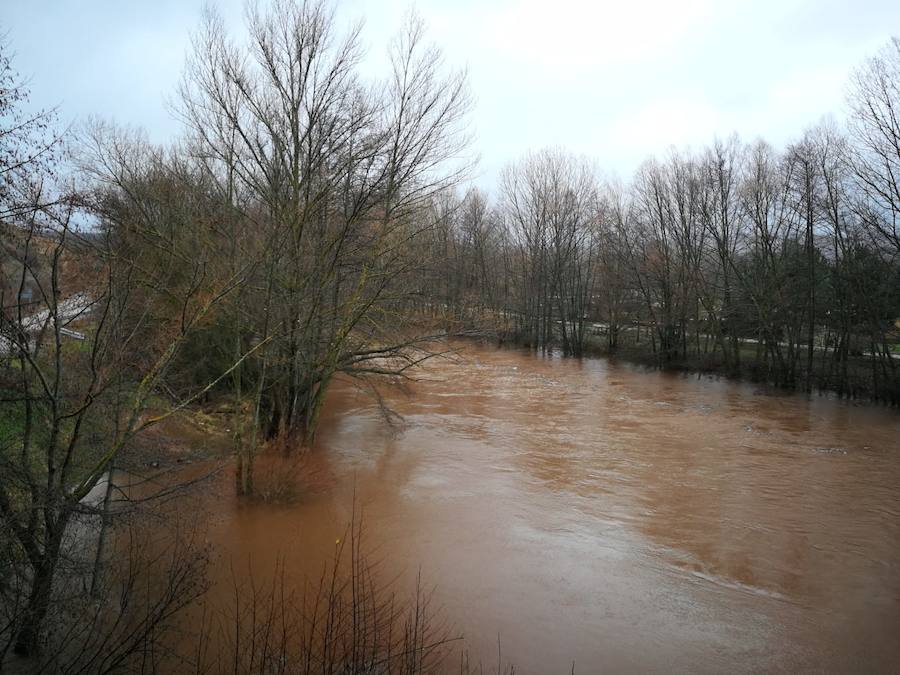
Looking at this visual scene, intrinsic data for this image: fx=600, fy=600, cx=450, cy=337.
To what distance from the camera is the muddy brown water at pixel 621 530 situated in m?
7.38

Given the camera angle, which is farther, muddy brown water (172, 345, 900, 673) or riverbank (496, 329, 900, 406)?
riverbank (496, 329, 900, 406)

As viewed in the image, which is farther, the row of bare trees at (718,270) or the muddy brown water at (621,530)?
the row of bare trees at (718,270)

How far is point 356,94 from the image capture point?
43.8 ft

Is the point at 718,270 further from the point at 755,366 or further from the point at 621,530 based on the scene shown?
the point at 621,530

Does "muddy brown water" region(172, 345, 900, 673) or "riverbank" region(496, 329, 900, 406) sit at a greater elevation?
"riverbank" region(496, 329, 900, 406)

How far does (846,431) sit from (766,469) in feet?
18.8

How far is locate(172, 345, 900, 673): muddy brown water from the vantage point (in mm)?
7375

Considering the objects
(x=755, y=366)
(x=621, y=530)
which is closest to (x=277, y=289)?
(x=621, y=530)

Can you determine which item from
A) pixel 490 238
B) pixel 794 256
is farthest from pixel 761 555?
pixel 490 238

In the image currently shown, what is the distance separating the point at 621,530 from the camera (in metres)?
10.4

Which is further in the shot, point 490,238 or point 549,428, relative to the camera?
point 490,238

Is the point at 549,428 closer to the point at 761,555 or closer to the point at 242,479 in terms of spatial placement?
the point at 761,555

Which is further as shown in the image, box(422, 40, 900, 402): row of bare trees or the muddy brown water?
box(422, 40, 900, 402): row of bare trees

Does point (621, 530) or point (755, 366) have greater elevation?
point (755, 366)
